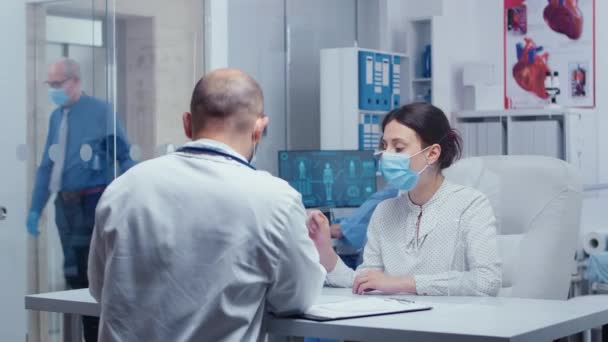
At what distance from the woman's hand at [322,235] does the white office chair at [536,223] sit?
0.56 m

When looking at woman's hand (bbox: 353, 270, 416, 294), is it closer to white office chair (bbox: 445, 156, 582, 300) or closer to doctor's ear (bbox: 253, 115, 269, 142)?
white office chair (bbox: 445, 156, 582, 300)

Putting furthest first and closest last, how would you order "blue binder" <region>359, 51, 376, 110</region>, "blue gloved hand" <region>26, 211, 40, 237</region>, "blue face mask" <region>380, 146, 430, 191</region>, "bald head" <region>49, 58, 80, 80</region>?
"blue binder" <region>359, 51, 376, 110</region>, "bald head" <region>49, 58, 80, 80</region>, "blue gloved hand" <region>26, 211, 40, 237</region>, "blue face mask" <region>380, 146, 430, 191</region>

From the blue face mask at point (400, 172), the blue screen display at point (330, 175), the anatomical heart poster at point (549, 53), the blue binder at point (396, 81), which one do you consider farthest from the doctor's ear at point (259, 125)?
the anatomical heart poster at point (549, 53)

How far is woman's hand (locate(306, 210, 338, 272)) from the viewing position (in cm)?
287

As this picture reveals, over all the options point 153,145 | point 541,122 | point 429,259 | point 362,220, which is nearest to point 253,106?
point 429,259

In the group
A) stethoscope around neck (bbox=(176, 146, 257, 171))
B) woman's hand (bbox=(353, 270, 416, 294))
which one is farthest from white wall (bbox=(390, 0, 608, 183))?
stethoscope around neck (bbox=(176, 146, 257, 171))

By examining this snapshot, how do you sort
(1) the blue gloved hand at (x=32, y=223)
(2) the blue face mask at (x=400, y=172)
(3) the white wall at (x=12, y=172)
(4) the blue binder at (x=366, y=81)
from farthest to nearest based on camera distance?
(4) the blue binder at (x=366, y=81), (1) the blue gloved hand at (x=32, y=223), (3) the white wall at (x=12, y=172), (2) the blue face mask at (x=400, y=172)

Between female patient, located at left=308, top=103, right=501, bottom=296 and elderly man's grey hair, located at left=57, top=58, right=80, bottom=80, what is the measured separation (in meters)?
2.29

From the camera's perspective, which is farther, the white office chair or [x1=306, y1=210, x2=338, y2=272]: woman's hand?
the white office chair

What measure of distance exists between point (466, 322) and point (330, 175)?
3709 mm

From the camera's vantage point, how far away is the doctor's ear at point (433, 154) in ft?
10.4

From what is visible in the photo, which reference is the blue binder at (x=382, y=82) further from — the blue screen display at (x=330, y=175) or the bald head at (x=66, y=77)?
the bald head at (x=66, y=77)

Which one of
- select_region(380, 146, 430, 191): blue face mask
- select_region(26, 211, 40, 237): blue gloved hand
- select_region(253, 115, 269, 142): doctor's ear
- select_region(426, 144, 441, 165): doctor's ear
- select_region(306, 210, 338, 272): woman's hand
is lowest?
select_region(26, 211, 40, 237): blue gloved hand

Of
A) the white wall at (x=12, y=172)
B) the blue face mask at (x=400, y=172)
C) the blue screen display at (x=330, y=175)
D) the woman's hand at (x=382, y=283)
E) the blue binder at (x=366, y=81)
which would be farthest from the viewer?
the blue binder at (x=366, y=81)
